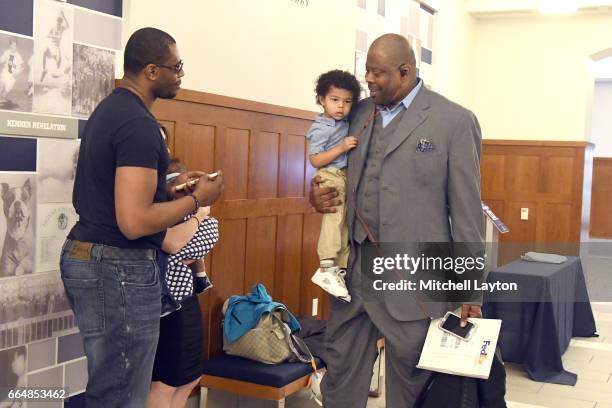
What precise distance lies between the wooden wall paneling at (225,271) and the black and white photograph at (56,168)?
1104 mm

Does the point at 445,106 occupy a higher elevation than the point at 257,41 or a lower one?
lower

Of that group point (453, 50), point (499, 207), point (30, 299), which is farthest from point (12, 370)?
point (499, 207)

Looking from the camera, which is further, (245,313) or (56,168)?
(245,313)

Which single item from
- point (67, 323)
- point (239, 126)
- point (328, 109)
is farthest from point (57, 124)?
point (239, 126)

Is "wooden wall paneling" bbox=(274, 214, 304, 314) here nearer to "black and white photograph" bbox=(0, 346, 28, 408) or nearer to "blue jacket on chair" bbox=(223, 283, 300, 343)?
"blue jacket on chair" bbox=(223, 283, 300, 343)

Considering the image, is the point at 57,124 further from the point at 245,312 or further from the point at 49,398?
the point at 245,312

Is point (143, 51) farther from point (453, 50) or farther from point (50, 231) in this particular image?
point (453, 50)

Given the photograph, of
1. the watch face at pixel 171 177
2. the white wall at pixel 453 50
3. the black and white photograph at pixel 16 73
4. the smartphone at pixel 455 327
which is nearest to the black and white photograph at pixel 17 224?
the black and white photograph at pixel 16 73

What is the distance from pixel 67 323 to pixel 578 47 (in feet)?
23.4

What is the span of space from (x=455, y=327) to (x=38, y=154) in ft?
5.48

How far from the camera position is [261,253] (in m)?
4.31

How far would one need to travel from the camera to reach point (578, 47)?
8.38 m

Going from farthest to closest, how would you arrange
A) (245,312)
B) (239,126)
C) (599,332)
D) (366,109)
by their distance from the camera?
(599,332) → (239,126) → (245,312) → (366,109)

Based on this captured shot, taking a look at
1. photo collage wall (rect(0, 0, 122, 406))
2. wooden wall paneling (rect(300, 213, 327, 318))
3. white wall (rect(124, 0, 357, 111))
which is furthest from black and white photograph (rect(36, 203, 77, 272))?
wooden wall paneling (rect(300, 213, 327, 318))
